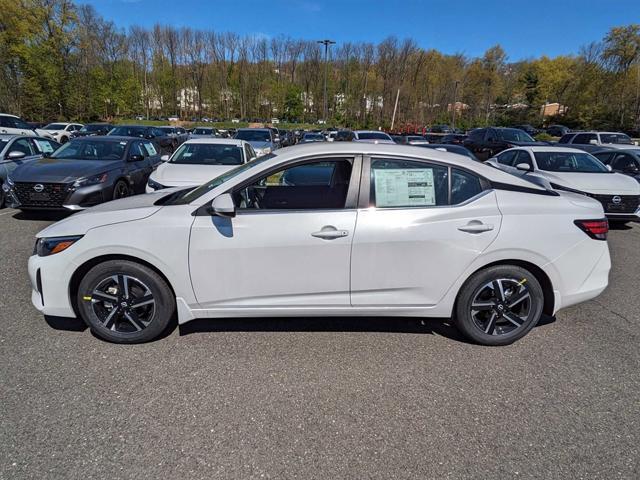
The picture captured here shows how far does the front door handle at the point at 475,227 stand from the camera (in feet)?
10.2

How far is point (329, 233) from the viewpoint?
2998 millimetres

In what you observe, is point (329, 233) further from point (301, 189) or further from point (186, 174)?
point (186, 174)

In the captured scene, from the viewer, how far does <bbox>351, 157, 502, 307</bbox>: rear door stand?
10.0ft

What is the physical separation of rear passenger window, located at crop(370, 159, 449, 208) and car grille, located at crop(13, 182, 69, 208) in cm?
590

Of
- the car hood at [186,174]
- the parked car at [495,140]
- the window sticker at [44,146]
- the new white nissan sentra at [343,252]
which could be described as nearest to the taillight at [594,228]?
the new white nissan sentra at [343,252]

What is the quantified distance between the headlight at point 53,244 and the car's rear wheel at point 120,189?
4703 millimetres

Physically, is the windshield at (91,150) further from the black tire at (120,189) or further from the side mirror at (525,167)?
the side mirror at (525,167)

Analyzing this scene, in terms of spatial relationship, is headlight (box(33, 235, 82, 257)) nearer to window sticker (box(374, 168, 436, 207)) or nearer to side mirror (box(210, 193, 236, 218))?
side mirror (box(210, 193, 236, 218))

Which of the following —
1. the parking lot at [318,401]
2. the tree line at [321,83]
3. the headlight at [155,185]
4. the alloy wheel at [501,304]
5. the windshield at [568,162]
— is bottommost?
the parking lot at [318,401]

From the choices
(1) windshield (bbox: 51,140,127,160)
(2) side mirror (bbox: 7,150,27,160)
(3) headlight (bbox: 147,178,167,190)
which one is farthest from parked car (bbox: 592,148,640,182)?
(2) side mirror (bbox: 7,150,27,160)

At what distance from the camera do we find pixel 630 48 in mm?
43219

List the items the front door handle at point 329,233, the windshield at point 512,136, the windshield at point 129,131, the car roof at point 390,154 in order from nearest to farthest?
the front door handle at point 329,233
the car roof at point 390,154
the windshield at point 512,136
the windshield at point 129,131

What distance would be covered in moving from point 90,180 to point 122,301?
15.7 ft

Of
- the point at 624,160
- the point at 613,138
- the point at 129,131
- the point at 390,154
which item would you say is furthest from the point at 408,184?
the point at 613,138
